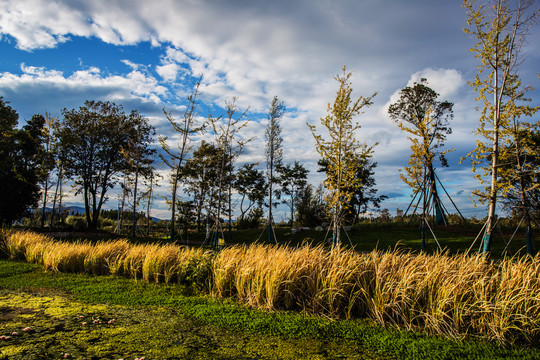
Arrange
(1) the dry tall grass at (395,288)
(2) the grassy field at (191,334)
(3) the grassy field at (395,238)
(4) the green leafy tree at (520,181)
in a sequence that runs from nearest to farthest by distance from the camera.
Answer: (2) the grassy field at (191,334) → (1) the dry tall grass at (395,288) → (4) the green leafy tree at (520,181) → (3) the grassy field at (395,238)

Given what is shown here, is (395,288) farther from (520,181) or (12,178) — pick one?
(12,178)

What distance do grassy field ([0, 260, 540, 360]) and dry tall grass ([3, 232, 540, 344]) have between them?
0.24 meters

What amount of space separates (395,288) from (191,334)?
8.14 ft

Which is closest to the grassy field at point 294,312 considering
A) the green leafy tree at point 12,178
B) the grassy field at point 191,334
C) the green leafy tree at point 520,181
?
the grassy field at point 191,334

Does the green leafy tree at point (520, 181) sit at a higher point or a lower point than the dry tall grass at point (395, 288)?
higher

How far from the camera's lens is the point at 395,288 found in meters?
3.81

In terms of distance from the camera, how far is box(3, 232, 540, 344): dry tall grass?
3.36m

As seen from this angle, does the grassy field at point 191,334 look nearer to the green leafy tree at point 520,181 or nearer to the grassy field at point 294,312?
the grassy field at point 294,312

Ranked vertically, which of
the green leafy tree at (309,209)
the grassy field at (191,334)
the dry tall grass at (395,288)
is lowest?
the grassy field at (191,334)

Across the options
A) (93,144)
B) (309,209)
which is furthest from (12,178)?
(309,209)

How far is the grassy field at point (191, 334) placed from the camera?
283 centimetres

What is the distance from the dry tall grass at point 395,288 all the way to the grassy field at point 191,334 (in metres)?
0.24

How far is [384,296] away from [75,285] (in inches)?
209

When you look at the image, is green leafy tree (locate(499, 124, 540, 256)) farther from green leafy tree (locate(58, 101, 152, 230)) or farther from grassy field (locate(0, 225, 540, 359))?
green leafy tree (locate(58, 101, 152, 230))
